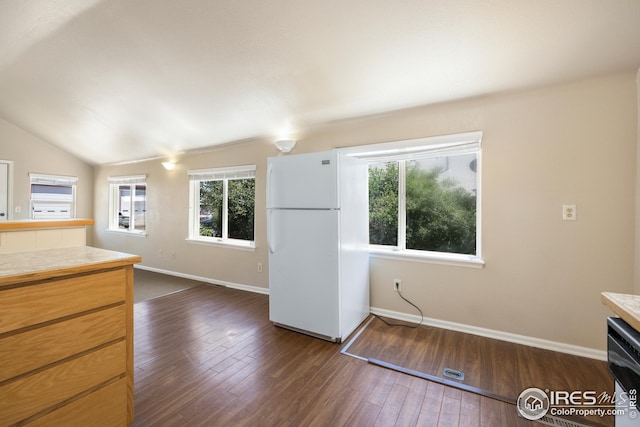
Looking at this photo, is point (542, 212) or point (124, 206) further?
point (124, 206)

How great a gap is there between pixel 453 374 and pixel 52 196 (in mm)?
7544

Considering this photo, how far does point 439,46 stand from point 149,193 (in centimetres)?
527

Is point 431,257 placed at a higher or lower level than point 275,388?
higher

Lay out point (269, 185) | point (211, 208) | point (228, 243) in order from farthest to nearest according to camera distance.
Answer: point (211, 208), point (228, 243), point (269, 185)

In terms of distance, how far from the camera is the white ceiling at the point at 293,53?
1.78m

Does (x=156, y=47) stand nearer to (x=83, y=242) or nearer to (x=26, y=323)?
(x=83, y=242)

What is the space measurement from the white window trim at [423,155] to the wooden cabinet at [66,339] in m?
2.33

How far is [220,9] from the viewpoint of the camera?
1.97 metres

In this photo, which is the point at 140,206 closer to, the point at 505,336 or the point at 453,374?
the point at 453,374

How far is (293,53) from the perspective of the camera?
2260mm

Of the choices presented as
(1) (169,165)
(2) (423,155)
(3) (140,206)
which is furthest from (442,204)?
(3) (140,206)

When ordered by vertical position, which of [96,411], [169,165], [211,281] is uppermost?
[169,165]

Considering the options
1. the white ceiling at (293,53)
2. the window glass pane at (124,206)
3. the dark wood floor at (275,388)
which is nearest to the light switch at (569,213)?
the white ceiling at (293,53)

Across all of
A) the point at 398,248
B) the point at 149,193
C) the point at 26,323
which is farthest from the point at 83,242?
the point at 149,193
